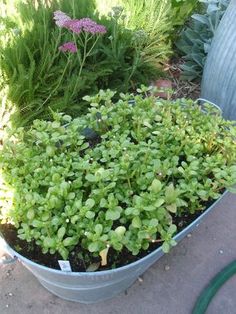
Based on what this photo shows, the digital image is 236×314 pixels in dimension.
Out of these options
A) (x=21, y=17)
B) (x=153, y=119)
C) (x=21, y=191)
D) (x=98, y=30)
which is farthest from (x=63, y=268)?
(x=21, y=17)

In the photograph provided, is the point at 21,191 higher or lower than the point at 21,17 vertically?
lower

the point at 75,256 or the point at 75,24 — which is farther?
the point at 75,24

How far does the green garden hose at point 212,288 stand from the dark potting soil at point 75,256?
372 mm

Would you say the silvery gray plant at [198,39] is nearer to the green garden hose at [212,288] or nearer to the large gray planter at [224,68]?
the large gray planter at [224,68]

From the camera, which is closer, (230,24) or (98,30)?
(98,30)

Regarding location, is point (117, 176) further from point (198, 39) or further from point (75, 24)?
point (198, 39)

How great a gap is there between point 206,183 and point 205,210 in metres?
0.16

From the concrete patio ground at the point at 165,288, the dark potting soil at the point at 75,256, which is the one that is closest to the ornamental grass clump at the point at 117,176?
the dark potting soil at the point at 75,256

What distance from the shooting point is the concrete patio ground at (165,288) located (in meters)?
1.45

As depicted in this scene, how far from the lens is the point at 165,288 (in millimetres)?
1518

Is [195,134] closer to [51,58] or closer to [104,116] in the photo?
[104,116]

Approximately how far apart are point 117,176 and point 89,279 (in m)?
0.31

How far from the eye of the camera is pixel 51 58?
6.02ft

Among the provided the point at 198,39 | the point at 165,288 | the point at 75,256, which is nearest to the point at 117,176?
the point at 75,256
